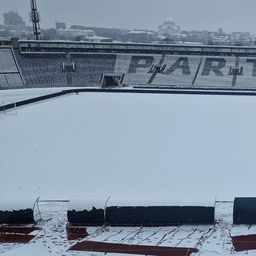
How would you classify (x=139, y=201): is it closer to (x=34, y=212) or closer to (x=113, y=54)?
(x=34, y=212)

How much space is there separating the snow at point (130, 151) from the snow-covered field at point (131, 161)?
3 centimetres

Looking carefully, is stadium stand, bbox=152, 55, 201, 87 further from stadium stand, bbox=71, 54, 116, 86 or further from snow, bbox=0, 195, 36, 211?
snow, bbox=0, 195, 36, 211

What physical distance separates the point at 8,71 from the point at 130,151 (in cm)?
2098

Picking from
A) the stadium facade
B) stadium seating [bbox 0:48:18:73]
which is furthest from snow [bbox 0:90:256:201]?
stadium seating [bbox 0:48:18:73]

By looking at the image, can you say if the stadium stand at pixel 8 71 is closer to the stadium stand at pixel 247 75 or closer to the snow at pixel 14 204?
the stadium stand at pixel 247 75

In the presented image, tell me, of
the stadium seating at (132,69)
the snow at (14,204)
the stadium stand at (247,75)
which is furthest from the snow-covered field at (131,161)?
the stadium stand at (247,75)

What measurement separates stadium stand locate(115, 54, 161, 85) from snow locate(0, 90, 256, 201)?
12045 millimetres

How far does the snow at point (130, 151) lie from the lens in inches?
451

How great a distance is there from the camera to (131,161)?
44.0 ft

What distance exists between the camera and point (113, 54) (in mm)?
35125

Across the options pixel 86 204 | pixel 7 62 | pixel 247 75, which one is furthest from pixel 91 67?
pixel 86 204

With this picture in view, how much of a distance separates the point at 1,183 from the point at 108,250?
6.16 m

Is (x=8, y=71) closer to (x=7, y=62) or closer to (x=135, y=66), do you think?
(x=7, y=62)

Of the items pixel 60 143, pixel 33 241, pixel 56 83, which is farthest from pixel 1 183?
pixel 56 83
